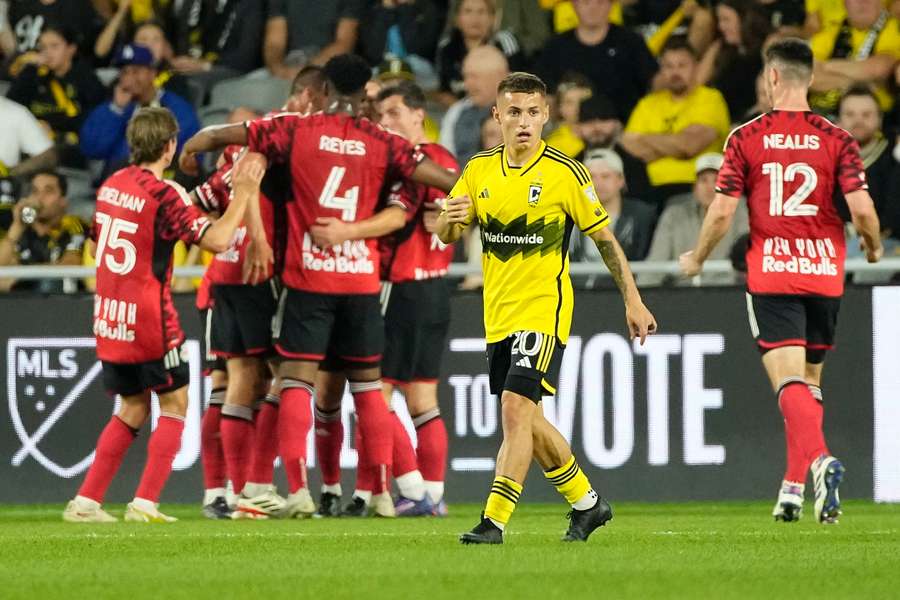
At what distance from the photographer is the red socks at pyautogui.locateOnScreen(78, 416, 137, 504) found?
1080 cm

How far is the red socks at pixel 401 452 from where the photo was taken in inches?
457

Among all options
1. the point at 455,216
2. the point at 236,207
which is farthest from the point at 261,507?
the point at 455,216

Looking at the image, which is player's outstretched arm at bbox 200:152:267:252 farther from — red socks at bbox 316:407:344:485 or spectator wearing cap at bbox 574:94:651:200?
spectator wearing cap at bbox 574:94:651:200

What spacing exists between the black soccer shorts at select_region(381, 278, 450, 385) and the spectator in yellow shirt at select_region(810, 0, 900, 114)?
15.1 ft

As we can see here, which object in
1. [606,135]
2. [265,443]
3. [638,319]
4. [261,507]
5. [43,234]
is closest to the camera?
[638,319]

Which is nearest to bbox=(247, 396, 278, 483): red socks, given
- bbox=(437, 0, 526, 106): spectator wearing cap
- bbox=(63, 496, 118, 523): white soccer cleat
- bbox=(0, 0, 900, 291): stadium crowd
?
bbox=(63, 496, 118, 523): white soccer cleat

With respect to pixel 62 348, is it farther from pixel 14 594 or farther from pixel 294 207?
pixel 14 594

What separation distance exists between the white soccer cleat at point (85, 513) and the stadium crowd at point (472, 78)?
3374 mm

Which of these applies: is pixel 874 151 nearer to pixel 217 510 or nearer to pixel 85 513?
pixel 217 510

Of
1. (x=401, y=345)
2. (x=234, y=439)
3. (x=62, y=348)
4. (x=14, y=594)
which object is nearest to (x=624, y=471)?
(x=401, y=345)

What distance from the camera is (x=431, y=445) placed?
38.5ft

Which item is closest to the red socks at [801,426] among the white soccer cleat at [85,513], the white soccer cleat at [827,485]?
the white soccer cleat at [827,485]

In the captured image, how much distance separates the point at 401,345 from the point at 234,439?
1.25m

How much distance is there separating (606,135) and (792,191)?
5.13m
